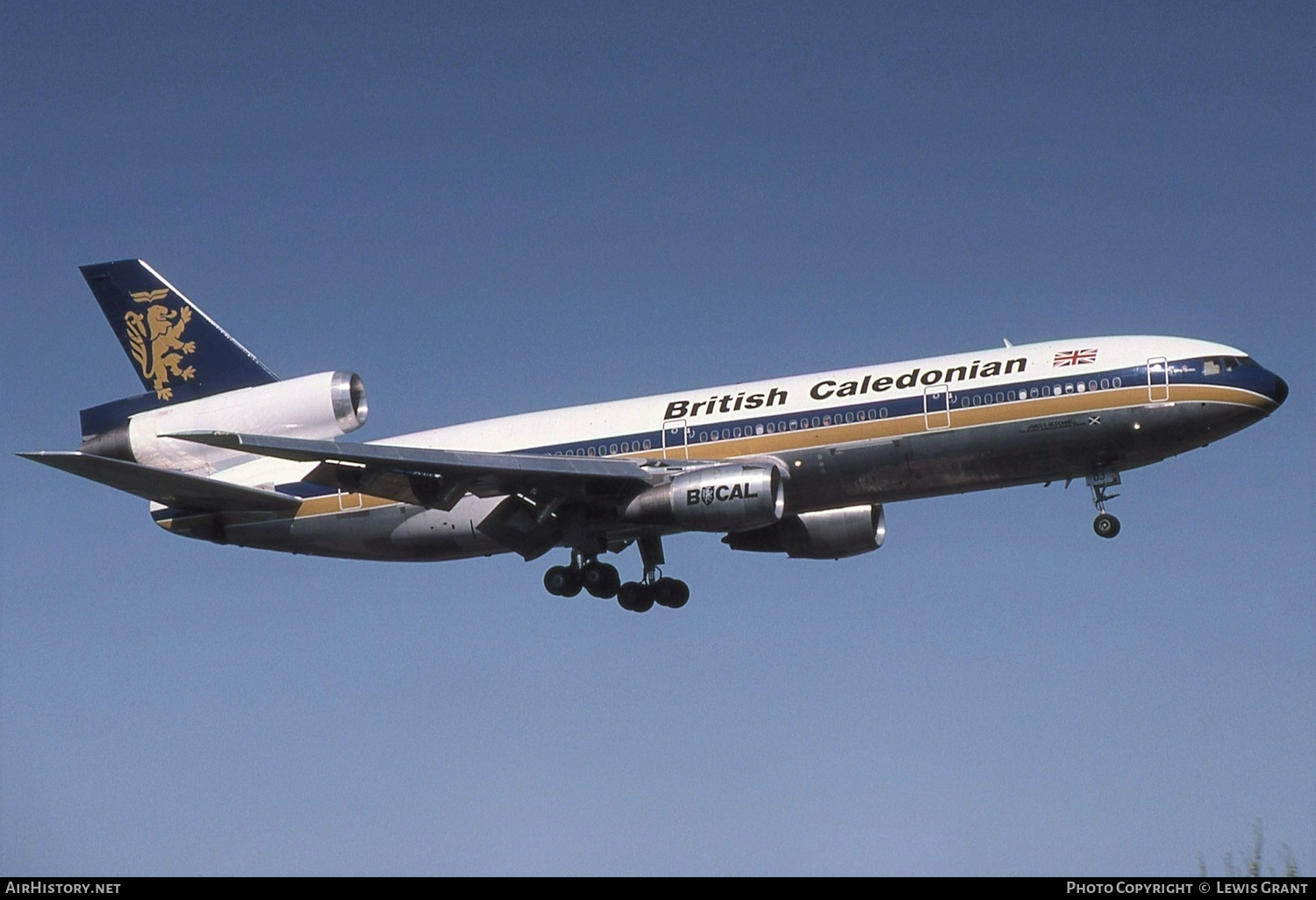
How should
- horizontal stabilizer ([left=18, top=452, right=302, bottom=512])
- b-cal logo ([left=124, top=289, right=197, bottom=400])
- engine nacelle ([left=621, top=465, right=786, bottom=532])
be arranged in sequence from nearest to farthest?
engine nacelle ([left=621, top=465, right=786, bottom=532]) → horizontal stabilizer ([left=18, top=452, right=302, bottom=512]) → b-cal logo ([left=124, top=289, right=197, bottom=400])

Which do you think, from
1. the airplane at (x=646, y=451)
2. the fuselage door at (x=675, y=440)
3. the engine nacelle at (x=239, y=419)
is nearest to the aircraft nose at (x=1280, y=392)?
the airplane at (x=646, y=451)

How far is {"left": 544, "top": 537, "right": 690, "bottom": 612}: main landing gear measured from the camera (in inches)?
1713

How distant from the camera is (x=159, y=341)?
47312mm

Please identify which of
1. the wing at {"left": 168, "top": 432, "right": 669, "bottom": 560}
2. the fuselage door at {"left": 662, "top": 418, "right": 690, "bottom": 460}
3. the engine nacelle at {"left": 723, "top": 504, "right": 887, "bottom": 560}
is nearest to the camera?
the wing at {"left": 168, "top": 432, "right": 669, "bottom": 560}

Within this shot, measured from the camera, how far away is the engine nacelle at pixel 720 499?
125ft

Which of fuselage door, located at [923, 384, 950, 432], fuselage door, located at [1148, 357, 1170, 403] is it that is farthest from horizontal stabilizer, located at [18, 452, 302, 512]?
fuselage door, located at [1148, 357, 1170, 403]

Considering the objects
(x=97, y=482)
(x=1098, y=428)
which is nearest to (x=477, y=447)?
(x=97, y=482)

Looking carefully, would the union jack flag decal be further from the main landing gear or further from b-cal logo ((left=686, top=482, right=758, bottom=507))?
the main landing gear

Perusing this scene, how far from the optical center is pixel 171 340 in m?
47.2

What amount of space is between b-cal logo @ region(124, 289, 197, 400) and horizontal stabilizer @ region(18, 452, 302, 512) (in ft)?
13.3

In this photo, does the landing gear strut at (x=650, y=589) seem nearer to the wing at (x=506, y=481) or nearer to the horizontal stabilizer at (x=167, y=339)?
the wing at (x=506, y=481)

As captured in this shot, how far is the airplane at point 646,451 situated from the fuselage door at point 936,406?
5 centimetres

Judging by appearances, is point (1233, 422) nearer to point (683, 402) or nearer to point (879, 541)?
point (879, 541)

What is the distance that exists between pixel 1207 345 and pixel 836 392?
371 inches
